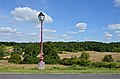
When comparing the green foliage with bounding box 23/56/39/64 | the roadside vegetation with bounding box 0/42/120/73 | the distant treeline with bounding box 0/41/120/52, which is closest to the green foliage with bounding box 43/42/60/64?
the roadside vegetation with bounding box 0/42/120/73

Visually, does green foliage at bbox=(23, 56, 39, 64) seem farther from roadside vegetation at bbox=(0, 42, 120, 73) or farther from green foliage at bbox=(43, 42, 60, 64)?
green foliage at bbox=(43, 42, 60, 64)

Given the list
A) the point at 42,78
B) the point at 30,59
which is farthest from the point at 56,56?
the point at 42,78

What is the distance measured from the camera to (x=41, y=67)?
1916 cm

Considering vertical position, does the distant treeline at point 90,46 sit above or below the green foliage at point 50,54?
above

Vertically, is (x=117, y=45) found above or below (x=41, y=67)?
above

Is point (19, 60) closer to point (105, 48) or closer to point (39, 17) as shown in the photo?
point (39, 17)

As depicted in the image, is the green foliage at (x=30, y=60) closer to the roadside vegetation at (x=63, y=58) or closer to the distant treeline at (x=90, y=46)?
the roadside vegetation at (x=63, y=58)

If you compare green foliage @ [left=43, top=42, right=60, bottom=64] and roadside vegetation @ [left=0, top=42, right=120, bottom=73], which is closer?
roadside vegetation @ [left=0, top=42, right=120, bottom=73]

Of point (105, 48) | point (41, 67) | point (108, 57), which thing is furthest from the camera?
point (105, 48)

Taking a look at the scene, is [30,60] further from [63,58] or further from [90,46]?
[90,46]

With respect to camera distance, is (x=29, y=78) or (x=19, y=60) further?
(x=19, y=60)

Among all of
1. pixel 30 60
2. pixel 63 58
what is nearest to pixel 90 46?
pixel 63 58

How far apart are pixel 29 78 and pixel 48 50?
138 feet

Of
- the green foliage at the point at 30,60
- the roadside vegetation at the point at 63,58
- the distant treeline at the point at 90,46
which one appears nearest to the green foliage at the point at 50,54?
the roadside vegetation at the point at 63,58
